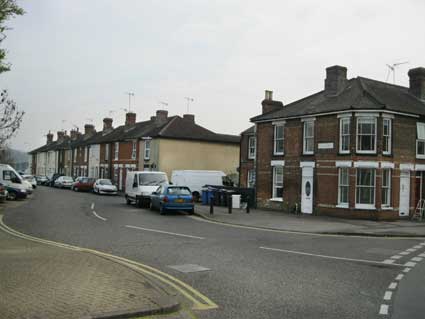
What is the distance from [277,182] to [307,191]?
2.88 meters

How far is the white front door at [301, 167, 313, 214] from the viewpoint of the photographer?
26.6 metres

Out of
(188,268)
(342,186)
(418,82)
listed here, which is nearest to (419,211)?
(342,186)

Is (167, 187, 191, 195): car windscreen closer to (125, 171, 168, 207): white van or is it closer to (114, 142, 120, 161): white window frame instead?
(125, 171, 168, 207): white van

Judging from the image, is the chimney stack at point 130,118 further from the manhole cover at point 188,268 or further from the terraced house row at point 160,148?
A: the manhole cover at point 188,268

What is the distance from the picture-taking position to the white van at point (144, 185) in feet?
92.0

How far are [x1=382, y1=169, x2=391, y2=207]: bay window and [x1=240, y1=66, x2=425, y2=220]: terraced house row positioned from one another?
0.05ft

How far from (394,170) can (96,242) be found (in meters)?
17.3

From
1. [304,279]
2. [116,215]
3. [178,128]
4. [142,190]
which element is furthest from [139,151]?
[304,279]

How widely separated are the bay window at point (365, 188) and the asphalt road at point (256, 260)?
7586 mm

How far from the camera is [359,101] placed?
82.3 feet

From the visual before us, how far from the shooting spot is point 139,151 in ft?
159

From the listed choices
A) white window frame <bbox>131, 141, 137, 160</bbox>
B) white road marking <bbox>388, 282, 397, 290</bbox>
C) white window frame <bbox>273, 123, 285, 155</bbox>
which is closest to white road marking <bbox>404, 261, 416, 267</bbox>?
white road marking <bbox>388, 282, 397, 290</bbox>

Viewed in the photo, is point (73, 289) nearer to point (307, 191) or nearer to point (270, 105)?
point (307, 191)

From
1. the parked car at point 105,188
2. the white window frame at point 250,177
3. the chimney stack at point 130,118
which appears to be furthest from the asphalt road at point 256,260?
the chimney stack at point 130,118
